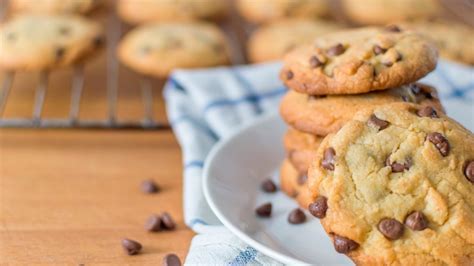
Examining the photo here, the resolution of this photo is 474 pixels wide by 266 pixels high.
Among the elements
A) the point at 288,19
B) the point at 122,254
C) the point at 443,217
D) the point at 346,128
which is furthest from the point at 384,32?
the point at 288,19

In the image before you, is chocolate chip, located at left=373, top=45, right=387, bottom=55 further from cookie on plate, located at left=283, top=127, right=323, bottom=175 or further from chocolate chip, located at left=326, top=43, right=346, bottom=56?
cookie on plate, located at left=283, top=127, right=323, bottom=175

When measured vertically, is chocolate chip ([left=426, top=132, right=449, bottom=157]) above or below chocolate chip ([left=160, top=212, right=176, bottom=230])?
above

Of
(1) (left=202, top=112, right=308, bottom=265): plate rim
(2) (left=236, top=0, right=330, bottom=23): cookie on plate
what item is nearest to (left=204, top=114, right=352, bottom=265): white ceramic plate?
(1) (left=202, top=112, right=308, bottom=265): plate rim

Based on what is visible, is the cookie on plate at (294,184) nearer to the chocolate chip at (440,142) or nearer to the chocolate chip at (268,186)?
the chocolate chip at (268,186)

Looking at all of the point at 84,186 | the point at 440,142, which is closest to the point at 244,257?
the point at 440,142

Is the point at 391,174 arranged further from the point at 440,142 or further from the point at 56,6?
the point at 56,6

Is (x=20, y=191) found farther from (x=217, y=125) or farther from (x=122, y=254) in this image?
(x=217, y=125)

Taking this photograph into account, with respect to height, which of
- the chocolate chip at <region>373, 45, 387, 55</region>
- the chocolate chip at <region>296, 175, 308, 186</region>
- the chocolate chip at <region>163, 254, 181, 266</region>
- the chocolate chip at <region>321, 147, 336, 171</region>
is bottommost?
the chocolate chip at <region>163, 254, 181, 266</region>
